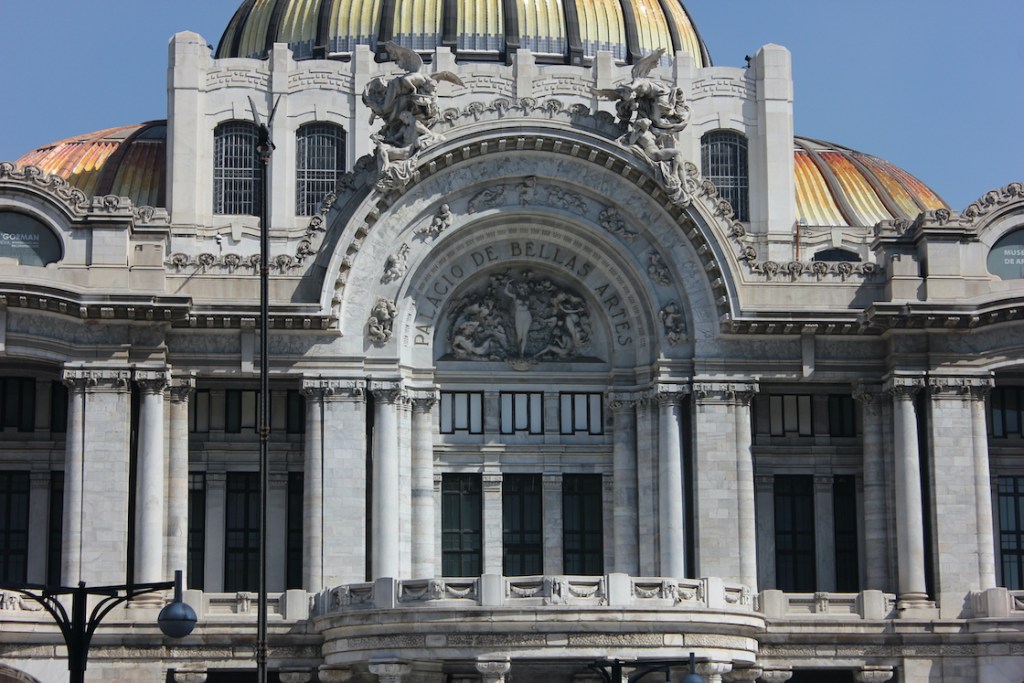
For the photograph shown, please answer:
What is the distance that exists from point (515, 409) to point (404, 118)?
382 inches

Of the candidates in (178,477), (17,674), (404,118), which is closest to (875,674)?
(178,477)

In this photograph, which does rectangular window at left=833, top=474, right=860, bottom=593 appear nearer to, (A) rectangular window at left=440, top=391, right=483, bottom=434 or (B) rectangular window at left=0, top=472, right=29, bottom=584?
(A) rectangular window at left=440, top=391, right=483, bottom=434

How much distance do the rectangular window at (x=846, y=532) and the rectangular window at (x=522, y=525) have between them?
30.0 feet

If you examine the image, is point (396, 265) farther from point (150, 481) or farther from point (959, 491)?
point (959, 491)

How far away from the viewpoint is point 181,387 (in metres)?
69.1

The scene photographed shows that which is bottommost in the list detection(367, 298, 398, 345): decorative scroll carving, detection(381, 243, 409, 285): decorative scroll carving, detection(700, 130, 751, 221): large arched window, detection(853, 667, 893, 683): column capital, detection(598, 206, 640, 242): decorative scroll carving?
detection(853, 667, 893, 683): column capital

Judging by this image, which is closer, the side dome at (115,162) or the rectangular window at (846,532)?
the rectangular window at (846,532)

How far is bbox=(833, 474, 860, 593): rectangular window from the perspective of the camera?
7269 centimetres

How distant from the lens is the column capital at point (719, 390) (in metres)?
70.1

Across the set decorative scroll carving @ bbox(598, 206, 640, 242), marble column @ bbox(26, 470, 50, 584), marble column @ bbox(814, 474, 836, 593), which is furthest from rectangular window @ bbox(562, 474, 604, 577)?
marble column @ bbox(26, 470, 50, 584)

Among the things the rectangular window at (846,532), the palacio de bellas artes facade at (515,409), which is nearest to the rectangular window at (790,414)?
the palacio de bellas artes facade at (515,409)

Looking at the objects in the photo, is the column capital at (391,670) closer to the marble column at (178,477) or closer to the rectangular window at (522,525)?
the marble column at (178,477)

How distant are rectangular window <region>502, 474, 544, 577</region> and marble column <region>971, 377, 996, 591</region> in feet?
43.1

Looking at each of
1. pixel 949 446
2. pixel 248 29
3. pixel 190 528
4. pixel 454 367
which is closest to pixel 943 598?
pixel 949 446
